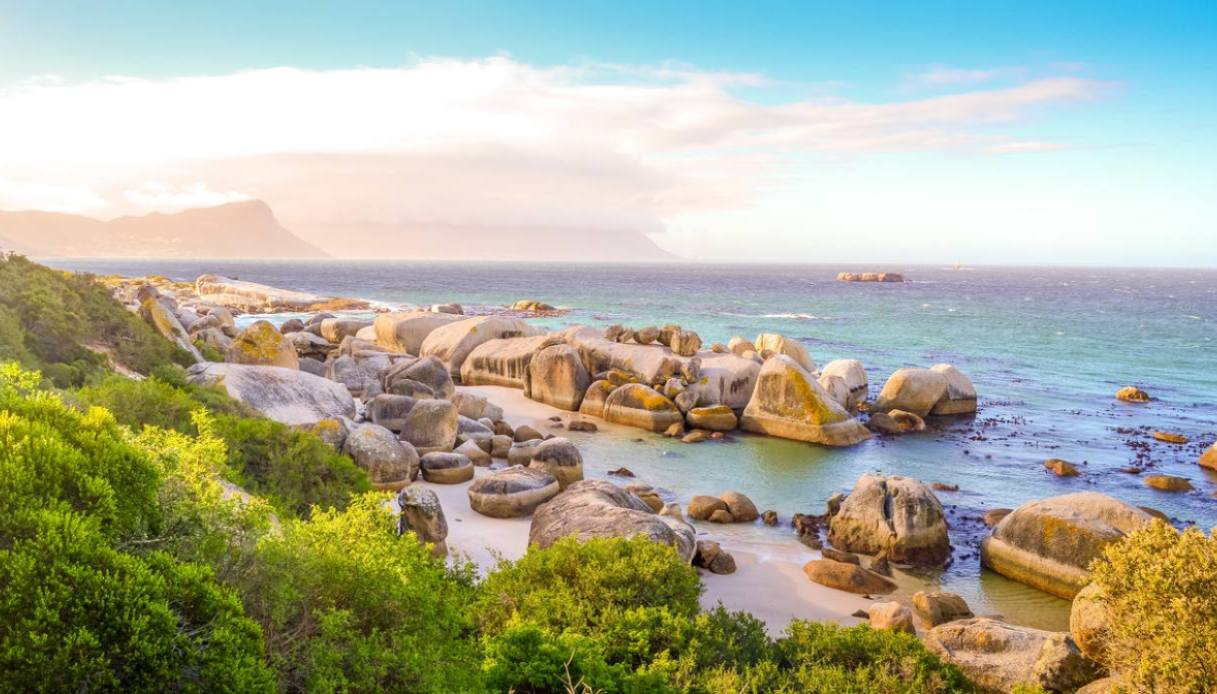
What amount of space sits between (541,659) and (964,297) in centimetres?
12252

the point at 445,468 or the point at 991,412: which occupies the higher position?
the point at 445,468

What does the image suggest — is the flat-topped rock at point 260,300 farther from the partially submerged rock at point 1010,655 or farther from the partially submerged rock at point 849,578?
the partially submerged rock at point 1010,655

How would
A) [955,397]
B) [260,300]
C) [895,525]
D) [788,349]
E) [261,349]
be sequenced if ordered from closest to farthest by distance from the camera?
1. [895,525]
2. [261,349]
3. [955,397]
4. [788,349]
5. [260,300]

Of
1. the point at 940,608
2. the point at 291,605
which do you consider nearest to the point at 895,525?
the point at 940,608

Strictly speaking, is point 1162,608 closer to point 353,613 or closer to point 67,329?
point 353,613

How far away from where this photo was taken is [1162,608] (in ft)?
31.6

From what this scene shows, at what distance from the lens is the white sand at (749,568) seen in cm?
1593

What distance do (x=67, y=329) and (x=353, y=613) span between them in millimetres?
17189

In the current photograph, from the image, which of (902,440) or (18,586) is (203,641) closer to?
(18,586)

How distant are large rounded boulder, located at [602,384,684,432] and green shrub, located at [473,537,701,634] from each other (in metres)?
19.5

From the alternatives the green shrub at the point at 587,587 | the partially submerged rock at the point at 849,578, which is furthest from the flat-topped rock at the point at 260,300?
the green shrub at the point at 587,587

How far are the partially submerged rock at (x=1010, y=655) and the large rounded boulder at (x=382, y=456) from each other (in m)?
13.6

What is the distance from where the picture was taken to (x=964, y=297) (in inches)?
4604

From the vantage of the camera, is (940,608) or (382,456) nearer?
(940,608)
